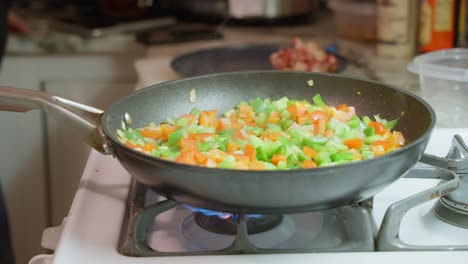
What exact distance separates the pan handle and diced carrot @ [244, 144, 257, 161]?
0.16 meters

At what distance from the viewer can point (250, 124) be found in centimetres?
89

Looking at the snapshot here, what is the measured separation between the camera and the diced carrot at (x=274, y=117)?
0.89 m

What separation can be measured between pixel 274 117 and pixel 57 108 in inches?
10.5

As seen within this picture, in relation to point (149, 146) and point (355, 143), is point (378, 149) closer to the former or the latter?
point (355, 143)

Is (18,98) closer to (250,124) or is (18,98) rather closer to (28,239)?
(250,124)

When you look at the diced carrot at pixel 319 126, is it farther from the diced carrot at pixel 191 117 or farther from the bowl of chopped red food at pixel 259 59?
the bowl of chopped red food at pixel 259 59

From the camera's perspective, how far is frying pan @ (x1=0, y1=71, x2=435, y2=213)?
64cm

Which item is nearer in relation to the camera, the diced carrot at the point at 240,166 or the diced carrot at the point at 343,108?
the diced carrot at the point at 240,166

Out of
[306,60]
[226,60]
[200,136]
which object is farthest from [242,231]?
[226,60]

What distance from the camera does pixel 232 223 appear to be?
0.77m

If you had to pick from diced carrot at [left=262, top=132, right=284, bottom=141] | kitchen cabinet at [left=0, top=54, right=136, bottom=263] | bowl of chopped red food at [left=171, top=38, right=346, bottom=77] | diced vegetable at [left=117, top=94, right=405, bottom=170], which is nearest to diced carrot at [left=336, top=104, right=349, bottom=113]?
diced vegetable at [left=117, top=94, right=405, bottom=170]

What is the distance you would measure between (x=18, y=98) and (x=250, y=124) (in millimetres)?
282

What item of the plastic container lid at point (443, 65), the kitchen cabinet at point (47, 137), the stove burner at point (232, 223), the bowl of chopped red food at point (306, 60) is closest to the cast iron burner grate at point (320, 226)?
the stove burner at point (232, 223)

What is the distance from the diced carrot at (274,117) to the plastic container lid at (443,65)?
327 mm
